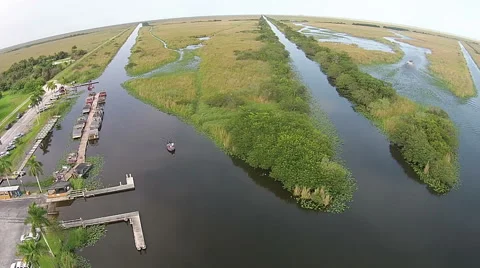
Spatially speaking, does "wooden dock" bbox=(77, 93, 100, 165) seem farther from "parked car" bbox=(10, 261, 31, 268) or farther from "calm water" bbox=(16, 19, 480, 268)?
"parked car" bbox=(10, 261, 31, 268)

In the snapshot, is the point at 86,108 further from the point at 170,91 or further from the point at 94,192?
the point at 94,192

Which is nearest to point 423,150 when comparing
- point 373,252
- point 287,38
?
point 373,252

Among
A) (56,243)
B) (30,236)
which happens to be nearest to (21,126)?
(30,236)

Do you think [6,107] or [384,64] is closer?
[6,107]

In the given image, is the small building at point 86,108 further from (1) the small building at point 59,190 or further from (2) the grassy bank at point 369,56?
(2) the grassy bank at point 369,56

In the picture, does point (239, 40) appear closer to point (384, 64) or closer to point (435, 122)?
point (384, 64)

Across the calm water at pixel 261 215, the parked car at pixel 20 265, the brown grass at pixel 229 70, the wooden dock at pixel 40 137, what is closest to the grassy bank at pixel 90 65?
the wooden dock at pixel 40 137

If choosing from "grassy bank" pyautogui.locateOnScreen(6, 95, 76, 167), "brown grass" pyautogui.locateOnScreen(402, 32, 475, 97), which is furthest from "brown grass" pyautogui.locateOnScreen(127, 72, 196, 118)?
"brown grass" pyautogui.locateOnScreen(402, 32, 475, 97)
